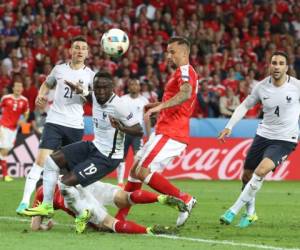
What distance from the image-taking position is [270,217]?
13.2 metres

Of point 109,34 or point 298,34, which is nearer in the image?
point 109,34

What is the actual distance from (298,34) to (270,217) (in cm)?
→ 1616

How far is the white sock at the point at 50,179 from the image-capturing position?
10680 mm

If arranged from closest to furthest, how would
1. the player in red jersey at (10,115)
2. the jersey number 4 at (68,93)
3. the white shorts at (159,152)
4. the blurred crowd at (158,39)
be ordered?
the white shorts at (159,152) < the jersey number 4 at (68,93) < the player in red jersey at (10,115) < the blurred crowd at (158,39)

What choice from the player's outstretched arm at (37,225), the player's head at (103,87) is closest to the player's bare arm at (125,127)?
the player's head at (103,87)

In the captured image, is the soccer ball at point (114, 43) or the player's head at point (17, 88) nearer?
the soccer ball at point (114, 43)

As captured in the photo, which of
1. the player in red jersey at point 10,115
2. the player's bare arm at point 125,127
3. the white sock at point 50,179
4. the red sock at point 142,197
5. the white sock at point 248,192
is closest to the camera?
the player's bare arm at point 125,127

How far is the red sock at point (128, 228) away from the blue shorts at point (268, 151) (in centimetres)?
221

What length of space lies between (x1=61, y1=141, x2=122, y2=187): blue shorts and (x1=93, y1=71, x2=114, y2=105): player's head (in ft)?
1.82

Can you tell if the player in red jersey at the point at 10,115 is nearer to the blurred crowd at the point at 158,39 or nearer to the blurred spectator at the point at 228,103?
the blurred crowd at the point at 158,39

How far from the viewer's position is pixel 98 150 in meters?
10.7

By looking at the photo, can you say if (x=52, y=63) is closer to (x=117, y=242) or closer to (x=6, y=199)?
(x=6, y=199)

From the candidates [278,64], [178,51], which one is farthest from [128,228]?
[278,64]

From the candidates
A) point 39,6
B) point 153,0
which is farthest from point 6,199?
A: point 153,0
